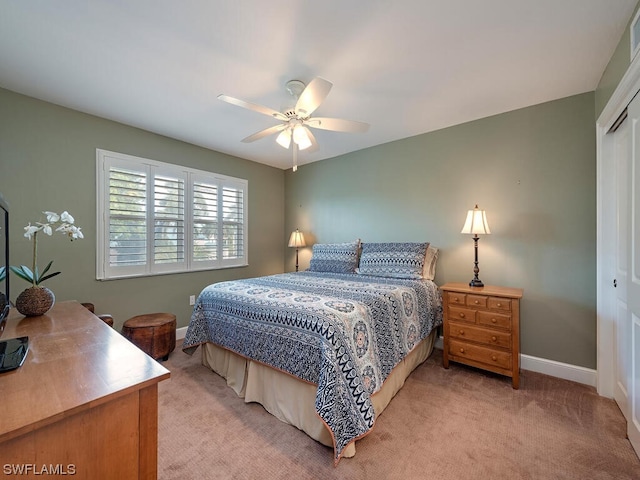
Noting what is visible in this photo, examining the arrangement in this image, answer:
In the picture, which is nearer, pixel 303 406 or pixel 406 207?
pixel 303 406

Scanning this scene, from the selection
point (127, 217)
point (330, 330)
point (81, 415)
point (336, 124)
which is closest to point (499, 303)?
point (330, 330)

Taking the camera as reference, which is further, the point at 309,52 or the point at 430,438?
the point at 309,52

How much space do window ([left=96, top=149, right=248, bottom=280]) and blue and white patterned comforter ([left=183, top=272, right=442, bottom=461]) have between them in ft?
3.88

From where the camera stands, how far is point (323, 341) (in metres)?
Answer: 1.56

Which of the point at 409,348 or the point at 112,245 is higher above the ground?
the point at 112,245

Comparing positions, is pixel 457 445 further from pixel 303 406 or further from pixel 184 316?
pixel 184 316

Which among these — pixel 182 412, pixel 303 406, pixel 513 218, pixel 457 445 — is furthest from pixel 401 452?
pixel 513 218

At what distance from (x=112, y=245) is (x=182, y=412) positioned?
192 centimetres

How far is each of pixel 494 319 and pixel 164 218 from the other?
11.8ft

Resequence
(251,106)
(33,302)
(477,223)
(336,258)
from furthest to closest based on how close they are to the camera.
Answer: (336,258), (477,223), (251,106), (33,302)

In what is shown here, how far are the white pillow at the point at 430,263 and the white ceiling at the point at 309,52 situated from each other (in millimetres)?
1430

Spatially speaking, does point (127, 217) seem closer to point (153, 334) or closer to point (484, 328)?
point (153, 334)

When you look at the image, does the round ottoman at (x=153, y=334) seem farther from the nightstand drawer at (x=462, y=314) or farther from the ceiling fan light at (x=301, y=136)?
the nightstand drawer at (x=462, y=314)

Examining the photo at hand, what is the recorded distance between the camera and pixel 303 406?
67.7 inches
